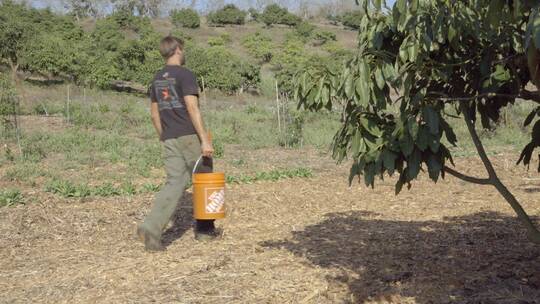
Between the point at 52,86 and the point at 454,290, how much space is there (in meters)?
20.4

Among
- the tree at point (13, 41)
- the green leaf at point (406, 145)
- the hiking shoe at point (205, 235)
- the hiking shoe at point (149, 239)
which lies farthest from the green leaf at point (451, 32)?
the tree at point (13, 41)

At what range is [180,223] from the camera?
4.81 m

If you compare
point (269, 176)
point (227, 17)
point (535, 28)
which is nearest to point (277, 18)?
point (227, 17)

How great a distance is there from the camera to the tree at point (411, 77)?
208 centimetres

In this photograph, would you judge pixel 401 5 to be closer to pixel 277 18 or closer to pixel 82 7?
pixel 277 18

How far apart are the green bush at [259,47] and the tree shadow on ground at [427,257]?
111 ft

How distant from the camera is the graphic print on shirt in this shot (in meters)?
3.96

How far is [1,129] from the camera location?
399 inches

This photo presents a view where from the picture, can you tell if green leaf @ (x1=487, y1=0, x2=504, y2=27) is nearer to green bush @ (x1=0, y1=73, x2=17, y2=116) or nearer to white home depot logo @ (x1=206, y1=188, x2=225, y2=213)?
white home depot logo @ (x1=206, y1=188, x2=225, y2=213)

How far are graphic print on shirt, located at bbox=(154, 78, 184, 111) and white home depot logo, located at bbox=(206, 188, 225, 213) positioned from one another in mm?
603

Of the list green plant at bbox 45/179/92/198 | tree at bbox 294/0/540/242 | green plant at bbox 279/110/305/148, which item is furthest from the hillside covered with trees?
tree at bbox 294/0/540/242

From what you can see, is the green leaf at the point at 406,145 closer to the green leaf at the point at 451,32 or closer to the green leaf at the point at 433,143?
the green leaf at the point at 433,143

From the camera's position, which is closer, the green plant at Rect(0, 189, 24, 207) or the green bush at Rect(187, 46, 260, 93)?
the green plant at Rect(0, 189, 24, 207)

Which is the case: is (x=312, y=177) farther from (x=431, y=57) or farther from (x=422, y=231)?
(x=431, y=57)
